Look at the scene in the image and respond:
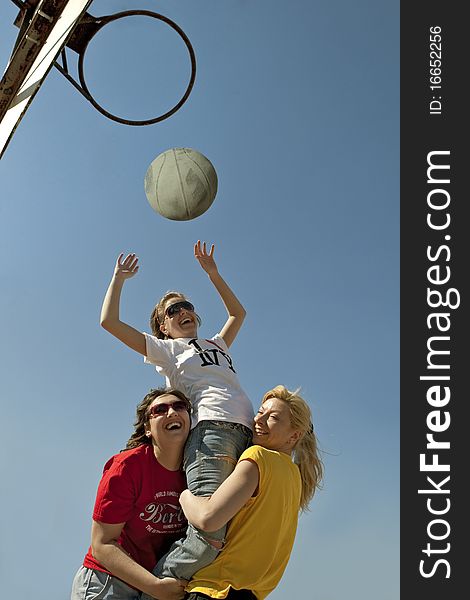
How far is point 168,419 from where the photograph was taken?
487 cm

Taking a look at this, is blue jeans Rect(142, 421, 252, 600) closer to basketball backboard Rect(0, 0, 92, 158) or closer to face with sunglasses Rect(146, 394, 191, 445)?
face with sunglasses Rect(146, 394, 191, 445)

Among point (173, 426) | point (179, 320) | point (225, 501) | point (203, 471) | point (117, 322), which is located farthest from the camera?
point (179, 320)

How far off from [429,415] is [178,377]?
4.24 m

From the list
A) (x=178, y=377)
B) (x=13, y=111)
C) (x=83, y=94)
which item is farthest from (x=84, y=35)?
(x=178, y=377)

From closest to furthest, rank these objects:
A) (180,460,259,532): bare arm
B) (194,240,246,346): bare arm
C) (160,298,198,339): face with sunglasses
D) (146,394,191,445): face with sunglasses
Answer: (180,460,259,532): bare arm → (146,394,191,445): face with sunglasses → (160,298,198,339): face with sunglasses → (194,240,246,346): bare arm

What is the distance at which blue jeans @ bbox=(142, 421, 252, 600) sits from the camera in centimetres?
430

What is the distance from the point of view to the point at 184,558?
432cm

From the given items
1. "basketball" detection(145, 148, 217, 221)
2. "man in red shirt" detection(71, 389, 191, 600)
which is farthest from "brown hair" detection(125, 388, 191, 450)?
"basketball" detection(145, 148, 217, 221)

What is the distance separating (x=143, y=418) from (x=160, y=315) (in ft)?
3.79

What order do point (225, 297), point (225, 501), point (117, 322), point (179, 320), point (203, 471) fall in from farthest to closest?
point (225, 297) → point (179, 320) → point (117, 322) → point (203, 471) → point (225, 501)

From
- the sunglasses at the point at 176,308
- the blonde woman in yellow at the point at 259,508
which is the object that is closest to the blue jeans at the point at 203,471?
the blonde woman in yellow at the point at 259,508

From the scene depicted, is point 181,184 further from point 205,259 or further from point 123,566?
point 123,566

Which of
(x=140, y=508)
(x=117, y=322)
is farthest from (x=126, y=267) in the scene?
(x=140, y=508)

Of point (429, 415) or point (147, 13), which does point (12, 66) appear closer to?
point (147, 13)
